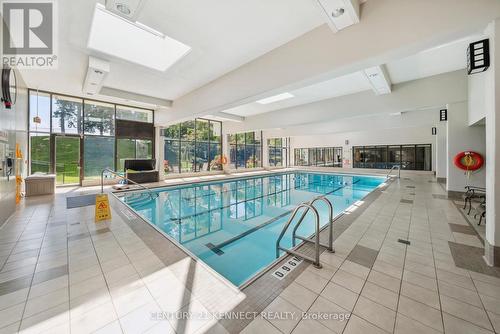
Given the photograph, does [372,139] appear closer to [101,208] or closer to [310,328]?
[310,328]

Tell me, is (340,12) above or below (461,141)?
above

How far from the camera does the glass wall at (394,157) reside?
11.7 m

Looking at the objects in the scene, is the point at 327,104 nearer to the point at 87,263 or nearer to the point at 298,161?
the point at 87,263

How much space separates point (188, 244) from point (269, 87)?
3196 millimetres

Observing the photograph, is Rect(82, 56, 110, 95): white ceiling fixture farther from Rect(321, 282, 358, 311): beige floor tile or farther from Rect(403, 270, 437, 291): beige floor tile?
Rect(403, 270, 437, 291): beige floor tile

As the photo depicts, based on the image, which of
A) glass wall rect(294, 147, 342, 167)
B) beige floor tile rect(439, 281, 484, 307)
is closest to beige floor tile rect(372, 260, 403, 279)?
beige floor tile rect(439, 281, 484, 307)

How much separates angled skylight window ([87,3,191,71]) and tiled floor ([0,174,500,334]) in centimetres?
331

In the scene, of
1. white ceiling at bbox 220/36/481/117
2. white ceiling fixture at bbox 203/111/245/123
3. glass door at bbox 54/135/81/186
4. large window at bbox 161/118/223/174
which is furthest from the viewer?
large window at bbox 161/118/223/174

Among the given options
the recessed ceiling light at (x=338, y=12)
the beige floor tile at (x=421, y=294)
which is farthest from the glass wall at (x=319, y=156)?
the beige floor tile at (x=421, y=294)

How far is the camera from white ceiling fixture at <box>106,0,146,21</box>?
220 centimetres

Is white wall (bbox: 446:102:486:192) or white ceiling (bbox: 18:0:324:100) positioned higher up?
white ceiling (bbox: 18:0:324:100)

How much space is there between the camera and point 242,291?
1.76 m

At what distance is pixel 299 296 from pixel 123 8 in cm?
366

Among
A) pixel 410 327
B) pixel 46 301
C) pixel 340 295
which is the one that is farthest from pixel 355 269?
pixel 46 301
